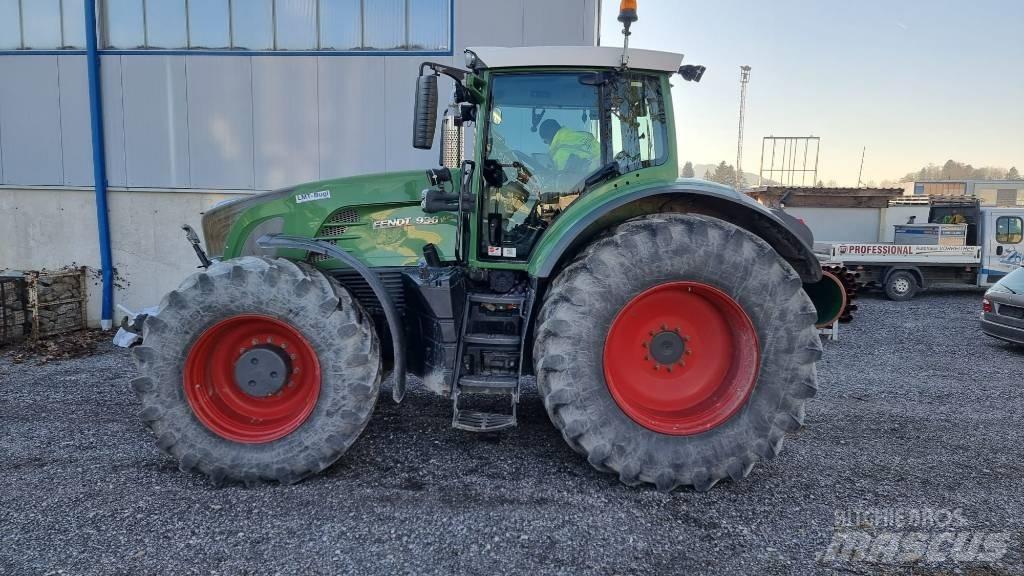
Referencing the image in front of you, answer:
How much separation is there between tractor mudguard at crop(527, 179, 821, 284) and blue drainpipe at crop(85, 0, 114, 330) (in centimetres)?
766

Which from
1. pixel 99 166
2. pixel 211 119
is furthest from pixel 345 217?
pixel 99 166

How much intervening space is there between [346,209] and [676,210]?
2.22m

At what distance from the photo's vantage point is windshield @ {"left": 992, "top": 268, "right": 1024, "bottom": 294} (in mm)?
7870

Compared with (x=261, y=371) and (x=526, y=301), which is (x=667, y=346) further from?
(x=261, y=371)

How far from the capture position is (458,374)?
3.79 meters

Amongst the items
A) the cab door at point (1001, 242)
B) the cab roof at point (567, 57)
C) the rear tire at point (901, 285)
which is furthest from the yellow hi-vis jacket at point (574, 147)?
the cab door at point (1001, 242)

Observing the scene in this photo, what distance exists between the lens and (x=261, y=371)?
3.63 m

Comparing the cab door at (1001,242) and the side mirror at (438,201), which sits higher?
the side mirror at (438,201)

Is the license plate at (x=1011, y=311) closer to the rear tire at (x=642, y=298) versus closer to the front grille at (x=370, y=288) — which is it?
the rear tire at (x=642, y=298)

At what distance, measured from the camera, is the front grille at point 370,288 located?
4.20 meters

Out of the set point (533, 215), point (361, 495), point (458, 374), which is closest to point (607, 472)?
point (458, 374)

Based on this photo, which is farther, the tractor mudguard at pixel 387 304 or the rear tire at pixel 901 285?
the rear tire at pixel 901 285
